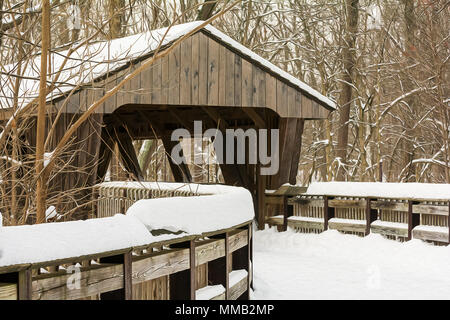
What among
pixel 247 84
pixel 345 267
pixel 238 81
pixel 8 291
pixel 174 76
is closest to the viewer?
pixel 8 291

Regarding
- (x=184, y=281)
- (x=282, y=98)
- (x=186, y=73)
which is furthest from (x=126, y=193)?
(x=184, y=281)

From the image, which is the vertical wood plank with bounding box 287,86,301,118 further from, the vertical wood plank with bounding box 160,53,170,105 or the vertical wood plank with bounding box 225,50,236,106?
the vertical wood plank with bounding box 160,53,170,105

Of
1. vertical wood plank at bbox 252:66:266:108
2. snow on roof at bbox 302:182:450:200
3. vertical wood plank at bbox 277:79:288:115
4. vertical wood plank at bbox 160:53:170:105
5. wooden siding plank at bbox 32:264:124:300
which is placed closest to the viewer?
wooden siding plank at bbox 32:264:124:300

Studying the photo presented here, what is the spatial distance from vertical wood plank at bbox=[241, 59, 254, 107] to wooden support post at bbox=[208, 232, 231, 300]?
529 cm

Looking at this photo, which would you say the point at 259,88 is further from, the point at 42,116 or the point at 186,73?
the point at 42,116

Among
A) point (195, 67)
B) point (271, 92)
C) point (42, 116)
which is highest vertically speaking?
point (195, 67)

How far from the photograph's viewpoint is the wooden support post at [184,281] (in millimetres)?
5328

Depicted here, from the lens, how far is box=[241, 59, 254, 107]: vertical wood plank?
11.1 meters

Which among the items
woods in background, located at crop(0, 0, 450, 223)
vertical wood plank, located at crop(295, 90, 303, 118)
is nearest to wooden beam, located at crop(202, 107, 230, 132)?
woods in background, located at crop(0, 0, 450, 223)

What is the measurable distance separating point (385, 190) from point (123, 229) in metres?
6.86

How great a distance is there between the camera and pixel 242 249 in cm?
706

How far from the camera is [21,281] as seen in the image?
11.8ft

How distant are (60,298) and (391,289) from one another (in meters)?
5.09
